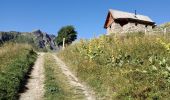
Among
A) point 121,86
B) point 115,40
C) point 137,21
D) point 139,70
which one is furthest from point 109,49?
point 137,21

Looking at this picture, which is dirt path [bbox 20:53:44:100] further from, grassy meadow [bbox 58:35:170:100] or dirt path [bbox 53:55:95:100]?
grassy meadow [bbox 58:35:170:100]

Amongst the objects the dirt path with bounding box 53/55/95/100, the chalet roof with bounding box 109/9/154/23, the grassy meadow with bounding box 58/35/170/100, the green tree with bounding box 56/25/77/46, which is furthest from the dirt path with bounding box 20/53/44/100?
the green tree with bounding box 56/25/77/46

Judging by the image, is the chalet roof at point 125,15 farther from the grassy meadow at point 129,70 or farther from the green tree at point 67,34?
the grassy meadow at point 129,70

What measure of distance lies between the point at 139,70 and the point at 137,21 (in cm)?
4373

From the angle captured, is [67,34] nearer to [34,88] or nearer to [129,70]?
[34,88]

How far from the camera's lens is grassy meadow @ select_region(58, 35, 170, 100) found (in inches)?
539


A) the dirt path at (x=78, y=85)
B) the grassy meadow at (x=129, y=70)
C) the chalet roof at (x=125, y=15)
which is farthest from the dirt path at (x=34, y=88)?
the chalet roof at (x=125, y=15)

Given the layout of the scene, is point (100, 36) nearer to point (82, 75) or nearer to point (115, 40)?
point (115, 40)

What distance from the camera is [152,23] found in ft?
200

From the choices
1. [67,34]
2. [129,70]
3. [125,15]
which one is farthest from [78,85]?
[67,34]

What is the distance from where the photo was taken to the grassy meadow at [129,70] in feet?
45.0

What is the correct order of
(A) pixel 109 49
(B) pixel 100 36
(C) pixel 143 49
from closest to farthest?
(C) pixel 143 49
(A) pixel 109 49
(B) pixel 100 36

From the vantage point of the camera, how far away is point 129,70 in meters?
15.9

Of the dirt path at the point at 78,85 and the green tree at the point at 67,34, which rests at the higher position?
the green tree at the point at 67,34
